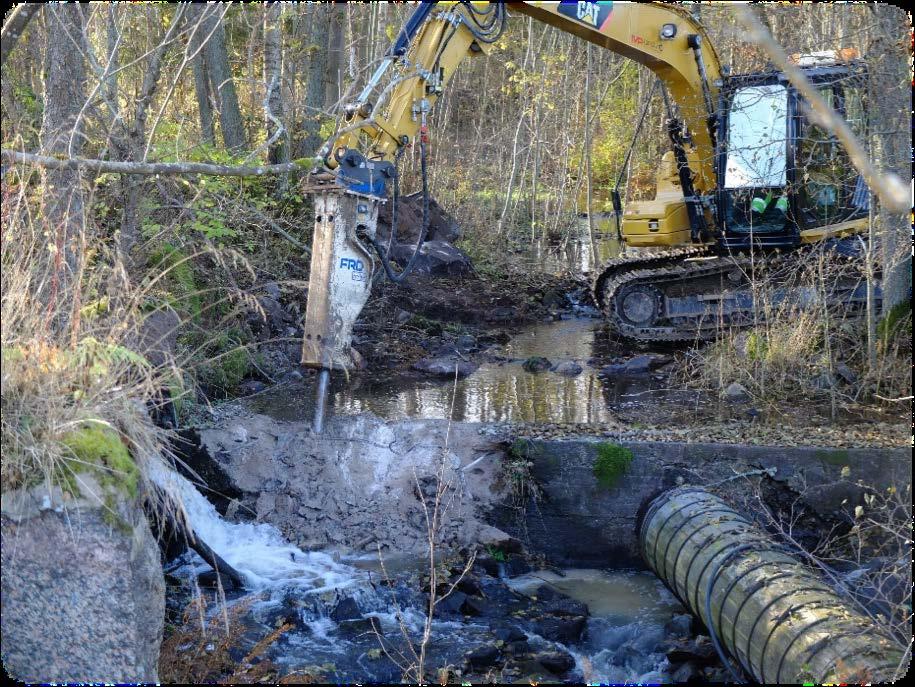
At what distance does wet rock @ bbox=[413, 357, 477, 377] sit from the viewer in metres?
9.18

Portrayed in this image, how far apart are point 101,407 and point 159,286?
360 cm

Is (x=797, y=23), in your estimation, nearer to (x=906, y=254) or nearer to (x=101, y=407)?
(x=906, y=254)

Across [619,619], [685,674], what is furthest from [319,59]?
[685,674]

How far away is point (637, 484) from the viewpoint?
687 cm

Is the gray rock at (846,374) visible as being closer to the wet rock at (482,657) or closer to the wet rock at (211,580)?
the wet rock at (482,657)

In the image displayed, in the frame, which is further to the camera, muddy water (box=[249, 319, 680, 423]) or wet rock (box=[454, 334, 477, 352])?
wet rock (box=[454, 334, 477, 352])

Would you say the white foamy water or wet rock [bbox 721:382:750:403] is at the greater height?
wet rock [bbox 721:382:750:403]

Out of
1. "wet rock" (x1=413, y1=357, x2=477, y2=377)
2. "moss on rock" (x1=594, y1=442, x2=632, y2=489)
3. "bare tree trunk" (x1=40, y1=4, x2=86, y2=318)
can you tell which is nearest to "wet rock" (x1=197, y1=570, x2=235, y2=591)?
"bare tree trunk" (x1=40, y1=4, x2=86, y2=318)

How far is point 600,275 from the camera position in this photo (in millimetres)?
10398

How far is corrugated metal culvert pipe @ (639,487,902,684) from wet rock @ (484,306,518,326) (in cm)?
533

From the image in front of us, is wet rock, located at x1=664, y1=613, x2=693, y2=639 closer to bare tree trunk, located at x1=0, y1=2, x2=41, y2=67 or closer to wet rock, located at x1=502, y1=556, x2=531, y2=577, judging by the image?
wet rock, located at x1=502, y1=556, x2=531, y2=577

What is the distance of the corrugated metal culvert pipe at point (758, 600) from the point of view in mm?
4211

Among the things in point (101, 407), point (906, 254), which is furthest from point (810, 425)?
point (101, 407)

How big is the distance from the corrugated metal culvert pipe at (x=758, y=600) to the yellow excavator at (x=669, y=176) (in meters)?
2.81
